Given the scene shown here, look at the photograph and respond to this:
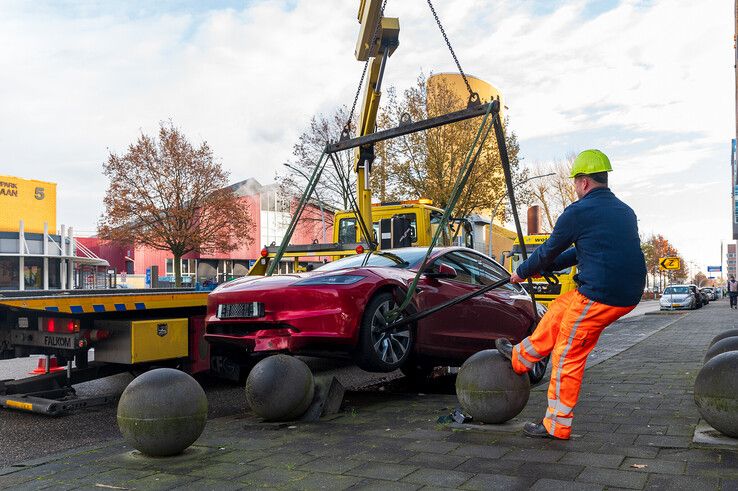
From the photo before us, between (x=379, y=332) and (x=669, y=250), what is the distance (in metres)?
106

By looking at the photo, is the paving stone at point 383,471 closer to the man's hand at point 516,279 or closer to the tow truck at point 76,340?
the man's hand at point 516,279

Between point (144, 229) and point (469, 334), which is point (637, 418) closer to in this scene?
point (469, 334)

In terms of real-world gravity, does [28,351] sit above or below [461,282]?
below

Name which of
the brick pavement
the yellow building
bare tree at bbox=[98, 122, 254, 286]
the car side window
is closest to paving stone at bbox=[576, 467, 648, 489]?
the brick pavement

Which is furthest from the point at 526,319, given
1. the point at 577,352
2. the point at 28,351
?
the point at 28,351

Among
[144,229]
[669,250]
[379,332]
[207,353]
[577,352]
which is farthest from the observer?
[669,250]

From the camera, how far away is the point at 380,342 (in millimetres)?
6141

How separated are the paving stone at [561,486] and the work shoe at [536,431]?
1012mm

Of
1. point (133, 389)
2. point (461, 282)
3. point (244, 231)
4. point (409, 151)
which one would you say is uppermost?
point (409, 151)

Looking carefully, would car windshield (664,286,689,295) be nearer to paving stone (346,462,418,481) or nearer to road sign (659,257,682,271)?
road sign (659,257,682,271)

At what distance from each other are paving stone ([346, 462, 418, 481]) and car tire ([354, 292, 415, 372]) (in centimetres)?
189

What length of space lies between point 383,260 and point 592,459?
349 centimetres

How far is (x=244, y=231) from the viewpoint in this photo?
38688 mm

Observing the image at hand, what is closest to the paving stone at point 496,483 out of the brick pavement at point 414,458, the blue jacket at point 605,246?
the brick pavement at point 414,458
